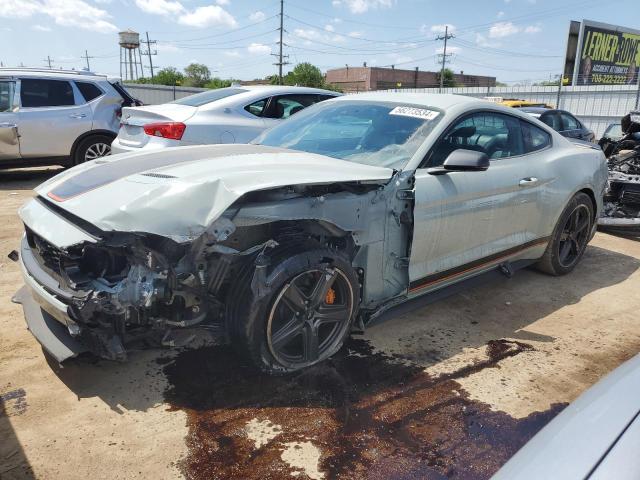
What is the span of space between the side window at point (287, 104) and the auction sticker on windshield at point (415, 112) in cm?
345

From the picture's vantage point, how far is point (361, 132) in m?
3.58

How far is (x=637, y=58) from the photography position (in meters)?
36.8

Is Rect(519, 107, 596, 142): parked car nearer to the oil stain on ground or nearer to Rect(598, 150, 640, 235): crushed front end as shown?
Rect(598, 150, 640, 235): crushed front end

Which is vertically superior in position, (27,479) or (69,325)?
(69,325)

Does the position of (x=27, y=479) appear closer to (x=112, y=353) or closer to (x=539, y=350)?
(x=112, y=353)

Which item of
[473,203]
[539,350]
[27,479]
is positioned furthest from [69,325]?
[539,350]

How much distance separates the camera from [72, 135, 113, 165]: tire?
8602 mm

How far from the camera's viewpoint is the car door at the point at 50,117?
8.09 meters

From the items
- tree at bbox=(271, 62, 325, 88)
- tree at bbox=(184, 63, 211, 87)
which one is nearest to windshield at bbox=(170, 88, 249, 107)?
tree at bbox=(271, 62, 325, 88)

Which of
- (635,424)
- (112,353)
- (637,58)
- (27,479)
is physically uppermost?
(637,58)

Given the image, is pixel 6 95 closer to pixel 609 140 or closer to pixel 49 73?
pixel 49 73

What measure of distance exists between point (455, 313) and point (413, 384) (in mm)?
1197

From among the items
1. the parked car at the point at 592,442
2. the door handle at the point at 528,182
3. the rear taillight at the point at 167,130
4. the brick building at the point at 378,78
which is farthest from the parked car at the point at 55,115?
the brick building at the point at 378,78

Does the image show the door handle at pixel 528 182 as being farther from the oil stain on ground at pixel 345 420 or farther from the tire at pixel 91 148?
the tire at pixel 91 148
